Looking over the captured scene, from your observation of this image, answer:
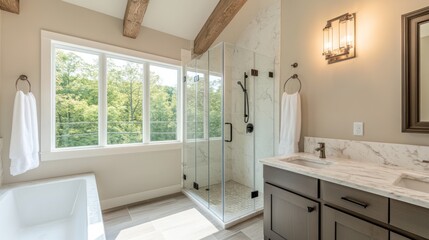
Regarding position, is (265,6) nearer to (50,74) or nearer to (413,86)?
(413,86)

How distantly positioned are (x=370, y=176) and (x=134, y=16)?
9.60 ft

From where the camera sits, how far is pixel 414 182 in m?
1.28

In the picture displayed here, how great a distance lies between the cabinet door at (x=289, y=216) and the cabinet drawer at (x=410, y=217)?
0.43m

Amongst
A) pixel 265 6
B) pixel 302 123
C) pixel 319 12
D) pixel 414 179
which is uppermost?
pixel 265 6

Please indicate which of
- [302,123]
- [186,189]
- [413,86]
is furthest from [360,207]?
[186,189]

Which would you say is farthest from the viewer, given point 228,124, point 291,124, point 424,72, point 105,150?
point 228,124

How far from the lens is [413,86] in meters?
1.43

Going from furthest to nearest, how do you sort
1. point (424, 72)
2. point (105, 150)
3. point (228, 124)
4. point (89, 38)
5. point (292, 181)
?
point (228, 124) < point (105, 150) < point (89, 38) < point (292, 181) < point (424, 72)

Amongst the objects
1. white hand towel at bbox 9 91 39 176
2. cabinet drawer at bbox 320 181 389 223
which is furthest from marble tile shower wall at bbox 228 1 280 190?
white hand towel at bbox 9 91 39 176

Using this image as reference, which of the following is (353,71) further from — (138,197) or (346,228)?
(138,197)

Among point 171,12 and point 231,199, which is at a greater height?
point 171,12

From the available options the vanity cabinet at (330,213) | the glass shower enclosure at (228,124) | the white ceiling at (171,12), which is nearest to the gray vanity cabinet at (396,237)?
the vanity cabinet at (330,213)

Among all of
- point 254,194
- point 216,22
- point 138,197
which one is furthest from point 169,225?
point 216,22

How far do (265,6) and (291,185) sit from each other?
2688 mm
